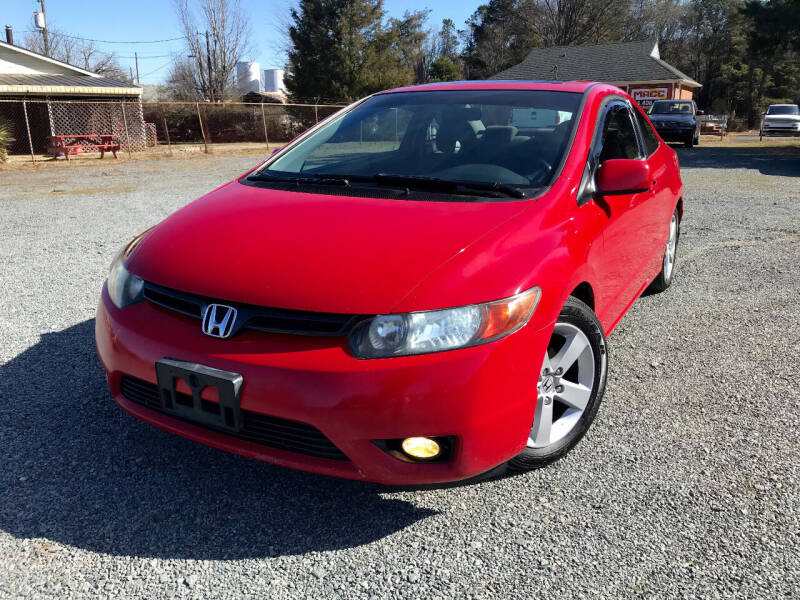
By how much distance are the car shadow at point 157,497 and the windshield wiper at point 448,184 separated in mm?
1272

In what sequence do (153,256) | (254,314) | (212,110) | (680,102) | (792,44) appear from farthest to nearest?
(212,110) < (680,102) < (792,44) < (153,256) < (254,314)

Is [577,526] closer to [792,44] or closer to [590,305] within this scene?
[590,305]

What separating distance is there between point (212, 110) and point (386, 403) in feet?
117

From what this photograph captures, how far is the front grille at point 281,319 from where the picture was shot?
204cm

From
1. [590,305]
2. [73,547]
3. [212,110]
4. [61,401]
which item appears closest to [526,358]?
[590,305]

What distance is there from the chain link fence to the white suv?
19974mm

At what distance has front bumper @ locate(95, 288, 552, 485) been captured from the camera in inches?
76.9

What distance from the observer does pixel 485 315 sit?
2.05 metres

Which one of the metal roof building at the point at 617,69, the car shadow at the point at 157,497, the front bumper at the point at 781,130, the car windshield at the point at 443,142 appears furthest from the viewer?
the metal roof building at the point at 617,69

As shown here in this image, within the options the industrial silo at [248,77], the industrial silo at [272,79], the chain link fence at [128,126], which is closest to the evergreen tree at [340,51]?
the chain link fence at [128,126]

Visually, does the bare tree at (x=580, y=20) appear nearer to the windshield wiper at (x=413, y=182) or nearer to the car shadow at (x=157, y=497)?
the windshield wiper at (x=413, y=182)

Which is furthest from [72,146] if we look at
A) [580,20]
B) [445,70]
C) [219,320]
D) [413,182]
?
[580,20]

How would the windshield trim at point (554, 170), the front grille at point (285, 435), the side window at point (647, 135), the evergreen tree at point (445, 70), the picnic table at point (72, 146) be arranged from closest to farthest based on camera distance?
the front grille at point (285, 435) → the windshield trim at point (554, 170) → the side window at point (647, 135) → the picnic table at point (72, 146) → the evergreen tree at point (445, 70)

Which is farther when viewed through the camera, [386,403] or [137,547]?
[137,547]
